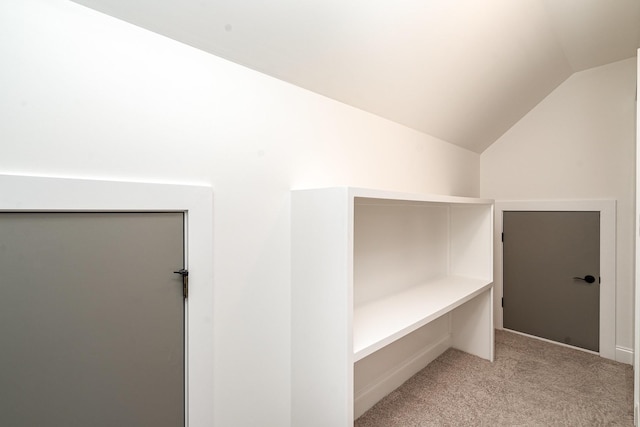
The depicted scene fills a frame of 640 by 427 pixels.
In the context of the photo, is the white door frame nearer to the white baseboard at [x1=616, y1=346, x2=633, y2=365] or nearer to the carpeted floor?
the white baseboard at [x1=616, y1=346, x2=633, y2=365]

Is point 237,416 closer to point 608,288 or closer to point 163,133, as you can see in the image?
point 163,133

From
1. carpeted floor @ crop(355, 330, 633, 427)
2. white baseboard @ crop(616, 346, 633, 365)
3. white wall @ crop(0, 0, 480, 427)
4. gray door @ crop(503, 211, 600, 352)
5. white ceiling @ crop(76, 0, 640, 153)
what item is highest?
white ceiling @ crop(76, 0, 640, 153)

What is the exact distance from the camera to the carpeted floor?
6.03 feet

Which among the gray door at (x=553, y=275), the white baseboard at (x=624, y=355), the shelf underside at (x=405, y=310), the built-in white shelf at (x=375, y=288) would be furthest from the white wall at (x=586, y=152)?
the shelf underside at (x=405, y=310)

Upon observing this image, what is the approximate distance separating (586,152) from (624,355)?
1781mm

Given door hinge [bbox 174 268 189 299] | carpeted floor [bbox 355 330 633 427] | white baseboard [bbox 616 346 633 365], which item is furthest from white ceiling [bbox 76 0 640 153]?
white baseboard [bbox 616 346 633 365]

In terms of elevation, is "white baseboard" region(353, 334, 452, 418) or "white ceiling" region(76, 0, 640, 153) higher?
"white ceiling" region(76, 0, 640, 153)

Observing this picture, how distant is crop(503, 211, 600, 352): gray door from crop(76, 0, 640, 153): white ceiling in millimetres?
1204

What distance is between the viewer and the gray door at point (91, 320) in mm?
889

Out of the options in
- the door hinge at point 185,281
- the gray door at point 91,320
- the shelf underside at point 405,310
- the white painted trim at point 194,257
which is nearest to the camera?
the gray door at point 91,320

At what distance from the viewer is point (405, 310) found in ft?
6.00

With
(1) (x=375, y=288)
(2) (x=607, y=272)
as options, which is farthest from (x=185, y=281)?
(2) (x=607, y=272)

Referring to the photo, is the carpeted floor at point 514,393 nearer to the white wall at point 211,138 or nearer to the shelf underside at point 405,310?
the shelf underside at point 405,310

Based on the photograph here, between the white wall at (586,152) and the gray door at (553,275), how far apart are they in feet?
0.58
